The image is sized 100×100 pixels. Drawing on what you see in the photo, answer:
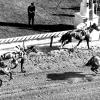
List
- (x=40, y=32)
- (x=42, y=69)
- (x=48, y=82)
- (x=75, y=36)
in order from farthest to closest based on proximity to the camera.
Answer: (x=40, y=32), (x=75, y=36), (x=42, y=69), (x=48, y=82)

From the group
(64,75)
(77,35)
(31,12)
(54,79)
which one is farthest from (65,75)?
(31,12)

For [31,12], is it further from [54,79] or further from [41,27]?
[54,79]

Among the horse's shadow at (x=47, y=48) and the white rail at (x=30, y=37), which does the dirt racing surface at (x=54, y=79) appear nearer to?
the horse's shadow at (x=47, y=48)

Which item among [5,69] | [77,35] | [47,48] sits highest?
[77,35]

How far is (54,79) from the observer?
23203 mm

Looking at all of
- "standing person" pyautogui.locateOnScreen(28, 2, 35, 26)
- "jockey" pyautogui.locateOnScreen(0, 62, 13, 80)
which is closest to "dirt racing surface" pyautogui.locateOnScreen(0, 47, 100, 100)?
"jockey" pyautogui.locateOnScreen(0, 62, 13, 80)

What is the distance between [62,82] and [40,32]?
774cm

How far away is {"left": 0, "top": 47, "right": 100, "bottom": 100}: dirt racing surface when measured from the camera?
847 inches

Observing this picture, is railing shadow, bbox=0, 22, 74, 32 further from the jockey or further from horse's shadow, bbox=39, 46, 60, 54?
the jockey

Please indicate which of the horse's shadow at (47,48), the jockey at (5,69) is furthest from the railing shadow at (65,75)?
the horse's shadow at (47,48)

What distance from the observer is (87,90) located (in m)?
22.0

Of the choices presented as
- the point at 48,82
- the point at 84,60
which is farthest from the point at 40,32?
the point at 48,82

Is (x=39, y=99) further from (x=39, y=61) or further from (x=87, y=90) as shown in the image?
(x=39, y=61)

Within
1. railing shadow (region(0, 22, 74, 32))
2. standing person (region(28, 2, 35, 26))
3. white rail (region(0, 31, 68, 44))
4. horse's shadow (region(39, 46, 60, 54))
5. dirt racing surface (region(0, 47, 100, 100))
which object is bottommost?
dirt racing surface (region(0, 47, 100, 100))
